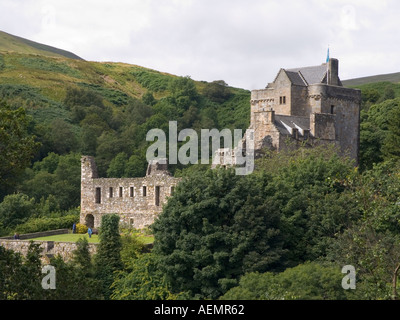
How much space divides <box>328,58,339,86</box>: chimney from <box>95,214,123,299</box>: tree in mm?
23614

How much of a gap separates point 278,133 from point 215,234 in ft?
54.4

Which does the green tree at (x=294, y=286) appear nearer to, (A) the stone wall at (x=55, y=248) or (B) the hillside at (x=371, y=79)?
(A) the stone wall at (x=55, y=248)

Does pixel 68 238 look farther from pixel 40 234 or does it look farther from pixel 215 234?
pixel 215 234

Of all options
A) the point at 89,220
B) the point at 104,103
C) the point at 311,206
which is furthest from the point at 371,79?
the point at 311,206

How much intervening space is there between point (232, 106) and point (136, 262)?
82.5 m

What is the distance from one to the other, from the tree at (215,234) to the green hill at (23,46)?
A: 106 metres

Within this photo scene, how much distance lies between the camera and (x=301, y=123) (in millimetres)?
49531

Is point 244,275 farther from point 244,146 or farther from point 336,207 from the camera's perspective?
point 244,146

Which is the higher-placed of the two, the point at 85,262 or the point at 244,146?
the point at 244,146

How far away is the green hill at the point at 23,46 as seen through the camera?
13950 centimetres

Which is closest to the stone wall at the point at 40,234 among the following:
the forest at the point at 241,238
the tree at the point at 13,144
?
the forest at the point at 241,238

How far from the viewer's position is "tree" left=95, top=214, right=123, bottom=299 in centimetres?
3478

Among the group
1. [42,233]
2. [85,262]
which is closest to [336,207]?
[85,262]
